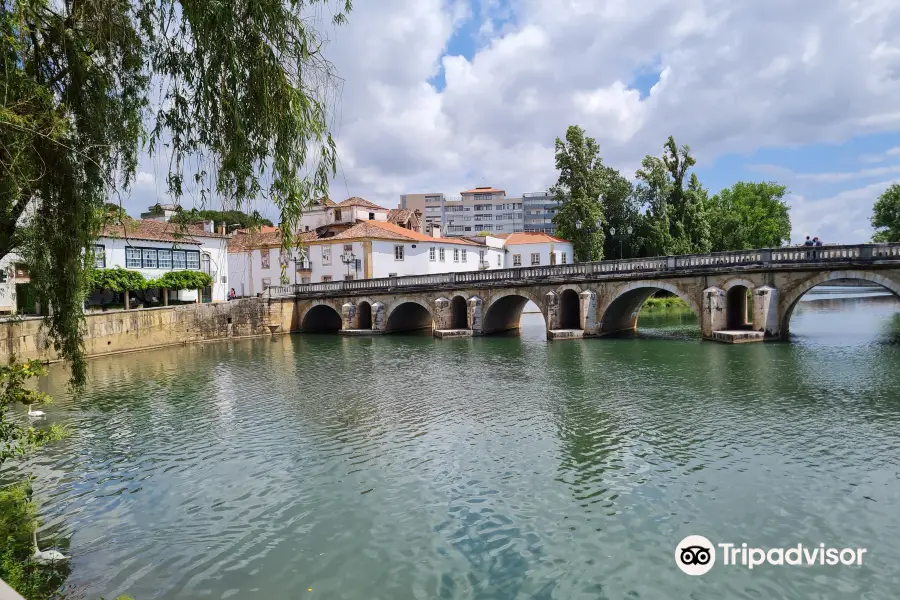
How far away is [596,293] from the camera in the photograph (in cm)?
3938

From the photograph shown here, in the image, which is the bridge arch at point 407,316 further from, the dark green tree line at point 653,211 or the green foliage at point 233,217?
the green foliage at point 233,217

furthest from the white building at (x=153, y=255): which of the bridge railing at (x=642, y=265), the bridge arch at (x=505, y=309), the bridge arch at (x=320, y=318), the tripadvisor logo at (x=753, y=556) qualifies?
the tripadvisor logo at (x=753, y=556)

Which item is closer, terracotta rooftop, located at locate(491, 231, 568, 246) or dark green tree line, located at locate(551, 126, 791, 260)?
dark green tree line, located at locate(551, 126, 791, 260)

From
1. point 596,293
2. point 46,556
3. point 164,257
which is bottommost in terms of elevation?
point 46,556

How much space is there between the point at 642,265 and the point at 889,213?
42.5m

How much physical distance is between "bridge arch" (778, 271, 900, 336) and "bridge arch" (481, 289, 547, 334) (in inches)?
534

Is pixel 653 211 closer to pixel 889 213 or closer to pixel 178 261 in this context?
pixel 889 213

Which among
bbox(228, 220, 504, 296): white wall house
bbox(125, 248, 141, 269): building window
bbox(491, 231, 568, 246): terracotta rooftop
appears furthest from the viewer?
bbox(491, 231, 568, 246): terracotta rooftop

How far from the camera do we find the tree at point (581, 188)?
56938 millimetres

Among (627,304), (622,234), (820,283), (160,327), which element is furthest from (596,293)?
(622,234)

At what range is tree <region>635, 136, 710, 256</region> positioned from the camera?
196 feet

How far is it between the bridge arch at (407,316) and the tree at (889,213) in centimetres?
4722

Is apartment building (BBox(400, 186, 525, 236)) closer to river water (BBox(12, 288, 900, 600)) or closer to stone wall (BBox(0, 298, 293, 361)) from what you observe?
stone wall (BBox(0, 298, 293, 361))

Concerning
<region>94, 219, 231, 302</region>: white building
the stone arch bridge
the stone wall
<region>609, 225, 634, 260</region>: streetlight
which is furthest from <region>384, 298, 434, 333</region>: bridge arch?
<region>609, 225, 634, 260</region>: streetlight
